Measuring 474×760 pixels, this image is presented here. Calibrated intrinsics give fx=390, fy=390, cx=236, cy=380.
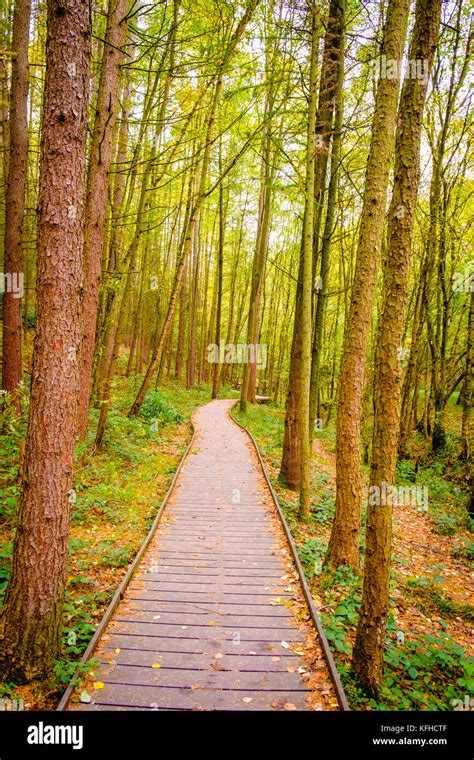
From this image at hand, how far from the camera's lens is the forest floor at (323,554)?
404cm

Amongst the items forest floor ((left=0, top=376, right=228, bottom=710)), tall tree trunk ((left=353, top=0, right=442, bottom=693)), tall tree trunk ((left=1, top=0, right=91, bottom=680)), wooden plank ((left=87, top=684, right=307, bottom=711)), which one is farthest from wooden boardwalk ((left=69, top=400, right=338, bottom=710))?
tall tree trunk ((left=1, top=0, right=91, bottom=680))

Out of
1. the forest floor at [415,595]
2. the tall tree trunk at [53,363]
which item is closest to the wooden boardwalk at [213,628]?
the forest floor at [415,595]

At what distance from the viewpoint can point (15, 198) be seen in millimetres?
8484

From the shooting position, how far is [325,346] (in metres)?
22.6

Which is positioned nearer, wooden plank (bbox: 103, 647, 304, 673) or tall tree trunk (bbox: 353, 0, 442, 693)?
tall tree trunk (bbox: 353, 0, 442, 693)

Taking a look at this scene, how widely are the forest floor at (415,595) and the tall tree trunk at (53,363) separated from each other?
2.98m

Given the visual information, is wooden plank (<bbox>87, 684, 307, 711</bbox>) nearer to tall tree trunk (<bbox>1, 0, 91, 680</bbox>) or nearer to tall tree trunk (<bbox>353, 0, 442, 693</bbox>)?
tall tree trunk (<bbox>1, 0, 91, 680</bbox>)

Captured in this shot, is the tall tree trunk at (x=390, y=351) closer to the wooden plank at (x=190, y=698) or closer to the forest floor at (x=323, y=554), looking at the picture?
the forest floor at (x=323, y=554)

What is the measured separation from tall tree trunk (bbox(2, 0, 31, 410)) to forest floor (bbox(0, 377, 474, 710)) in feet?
5.14

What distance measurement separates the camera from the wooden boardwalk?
11.4 feet
